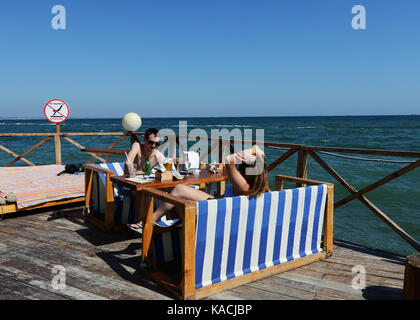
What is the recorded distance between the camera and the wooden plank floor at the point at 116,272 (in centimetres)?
242

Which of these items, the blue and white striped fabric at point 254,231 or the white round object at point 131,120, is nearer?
the blue and white striped fabric at point 254,231

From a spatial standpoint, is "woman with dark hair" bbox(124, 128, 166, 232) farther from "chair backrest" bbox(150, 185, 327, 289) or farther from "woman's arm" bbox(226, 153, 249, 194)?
"woman's arm" bbox(226, 153, 249, 194)

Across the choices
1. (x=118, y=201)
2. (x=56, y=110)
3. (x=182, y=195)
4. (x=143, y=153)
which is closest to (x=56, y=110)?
(x=56, y=110)

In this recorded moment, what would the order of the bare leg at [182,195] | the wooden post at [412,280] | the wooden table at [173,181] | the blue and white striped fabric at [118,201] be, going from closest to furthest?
the wooden post at [412,280]
the bare leg at [182,195]
the wooden table at [173,181]
the blue and white striped fabric at [118,201]

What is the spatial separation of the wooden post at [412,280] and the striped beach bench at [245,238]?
87cm

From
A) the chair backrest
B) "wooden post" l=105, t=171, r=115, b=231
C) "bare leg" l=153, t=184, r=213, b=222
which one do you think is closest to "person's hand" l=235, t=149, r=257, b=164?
the chair backrest

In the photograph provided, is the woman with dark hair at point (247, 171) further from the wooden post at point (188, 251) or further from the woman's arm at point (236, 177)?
the wooden post at point (188, 251)

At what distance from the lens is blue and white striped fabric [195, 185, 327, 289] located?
230 cm

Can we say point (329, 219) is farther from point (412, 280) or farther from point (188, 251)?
point (188, 251)

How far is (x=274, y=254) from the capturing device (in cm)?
273

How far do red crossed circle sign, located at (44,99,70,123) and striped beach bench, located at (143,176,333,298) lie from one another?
5065mm

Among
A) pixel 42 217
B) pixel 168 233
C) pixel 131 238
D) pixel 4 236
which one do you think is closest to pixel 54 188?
pixel 42 217

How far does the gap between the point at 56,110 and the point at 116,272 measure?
5105 millimetres

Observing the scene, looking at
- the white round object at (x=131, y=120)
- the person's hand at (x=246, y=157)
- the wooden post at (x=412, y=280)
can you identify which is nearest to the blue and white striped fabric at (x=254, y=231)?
the person's hand at (x=246, y=157)
